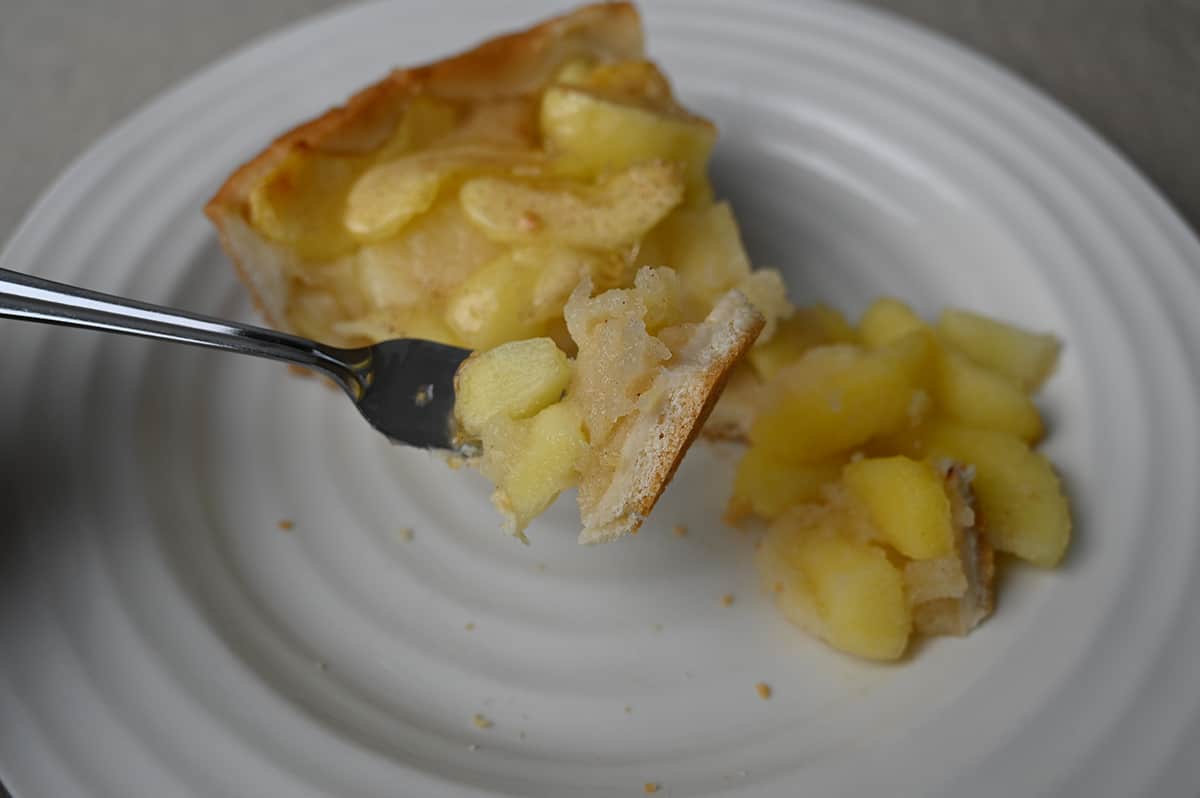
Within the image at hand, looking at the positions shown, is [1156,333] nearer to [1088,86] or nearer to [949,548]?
[949,548]

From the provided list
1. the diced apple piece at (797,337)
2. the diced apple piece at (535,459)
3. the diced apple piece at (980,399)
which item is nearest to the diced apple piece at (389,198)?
the diced apple piece at (535,459)

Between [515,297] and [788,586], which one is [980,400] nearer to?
[788,586]

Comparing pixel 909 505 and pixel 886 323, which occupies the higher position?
pixel 886 323

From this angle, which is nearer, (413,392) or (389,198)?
(413,392)

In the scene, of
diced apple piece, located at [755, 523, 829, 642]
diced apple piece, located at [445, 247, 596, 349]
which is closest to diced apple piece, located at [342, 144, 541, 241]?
diced apple piece, located at [445, 247, 596, 349]

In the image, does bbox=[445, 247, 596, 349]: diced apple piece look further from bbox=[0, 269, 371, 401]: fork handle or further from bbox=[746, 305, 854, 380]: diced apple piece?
bbox=[746, 305, 854, 380]: diced apple piece

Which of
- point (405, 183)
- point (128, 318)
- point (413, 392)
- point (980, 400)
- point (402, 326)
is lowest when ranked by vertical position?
point (128, 318)

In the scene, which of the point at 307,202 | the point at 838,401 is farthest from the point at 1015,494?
the point at 307,202
